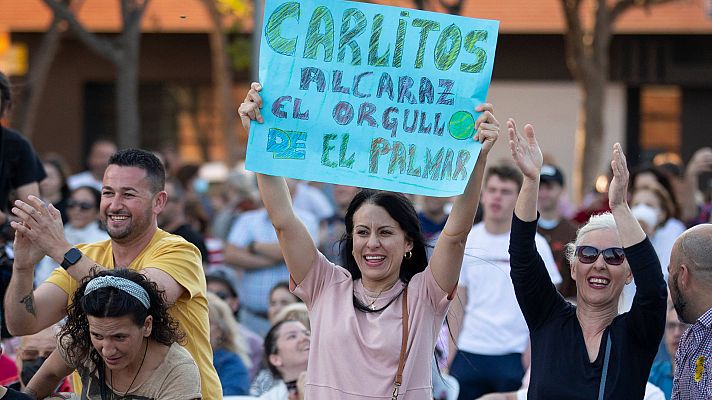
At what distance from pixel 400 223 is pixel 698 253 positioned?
1154 mm

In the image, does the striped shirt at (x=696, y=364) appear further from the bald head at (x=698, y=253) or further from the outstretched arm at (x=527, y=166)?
the outstretched arm at (x=527, y=166)

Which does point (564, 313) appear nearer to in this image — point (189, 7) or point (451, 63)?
point (451, 63)

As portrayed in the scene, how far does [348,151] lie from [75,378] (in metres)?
1.53

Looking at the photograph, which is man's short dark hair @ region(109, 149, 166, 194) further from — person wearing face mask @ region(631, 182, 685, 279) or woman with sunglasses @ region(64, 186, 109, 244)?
person wearing face mask @ region(631, 182, 685, 279)

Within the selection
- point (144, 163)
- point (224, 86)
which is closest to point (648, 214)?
point (144, 163)

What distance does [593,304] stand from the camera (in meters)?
4.99

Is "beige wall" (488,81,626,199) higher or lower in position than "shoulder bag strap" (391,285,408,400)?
higher

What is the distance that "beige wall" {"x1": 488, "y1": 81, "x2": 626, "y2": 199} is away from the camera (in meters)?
23.4

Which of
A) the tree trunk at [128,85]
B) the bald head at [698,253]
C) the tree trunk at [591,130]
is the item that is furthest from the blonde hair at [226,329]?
the tree trunk at [591,130]

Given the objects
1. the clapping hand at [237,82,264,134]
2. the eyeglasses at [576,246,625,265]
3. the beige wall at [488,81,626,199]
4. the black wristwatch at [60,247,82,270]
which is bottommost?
the black wristwatch at [60,247,82,270]

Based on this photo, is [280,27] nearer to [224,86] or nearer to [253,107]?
[253,107]

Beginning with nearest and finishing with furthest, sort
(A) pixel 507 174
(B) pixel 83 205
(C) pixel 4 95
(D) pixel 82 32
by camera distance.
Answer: (C) pixel 4 95 → (A) pixel 507 174 → (B) pixel 83 205 → (D) pixel 82 32

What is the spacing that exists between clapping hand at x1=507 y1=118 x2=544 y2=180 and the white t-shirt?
323 centimetres

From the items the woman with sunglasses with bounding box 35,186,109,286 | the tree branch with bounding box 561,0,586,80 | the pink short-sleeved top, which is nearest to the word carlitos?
the pink short-sleeved top
